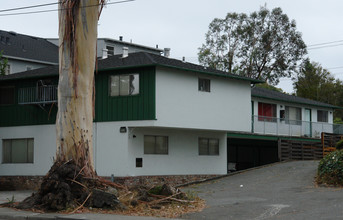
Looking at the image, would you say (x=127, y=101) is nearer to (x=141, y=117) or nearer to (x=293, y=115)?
(x=141, y=117)

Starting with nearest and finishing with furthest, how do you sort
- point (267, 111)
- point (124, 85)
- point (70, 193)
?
point (70, 193) < point (124, 85) < point (267, 111)

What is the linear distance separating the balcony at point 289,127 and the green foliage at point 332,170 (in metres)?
11.6

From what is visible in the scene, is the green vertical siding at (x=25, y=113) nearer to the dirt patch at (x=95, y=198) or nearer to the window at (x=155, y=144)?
the window at (x=155, y=144)

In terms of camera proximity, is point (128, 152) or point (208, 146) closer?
point (128, 152)

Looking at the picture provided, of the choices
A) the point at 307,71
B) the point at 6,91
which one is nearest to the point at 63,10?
the point at 6,91

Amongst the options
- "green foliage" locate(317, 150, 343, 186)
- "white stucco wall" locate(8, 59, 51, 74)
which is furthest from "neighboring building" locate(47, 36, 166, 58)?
"green foliage" locate(317, 150, 343, 186)

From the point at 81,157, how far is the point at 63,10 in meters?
4.46

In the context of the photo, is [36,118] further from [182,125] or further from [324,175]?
[324,175]

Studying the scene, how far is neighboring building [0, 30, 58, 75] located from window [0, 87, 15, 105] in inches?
499

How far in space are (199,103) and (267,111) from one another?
11.0 m

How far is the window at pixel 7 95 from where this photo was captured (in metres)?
28.6

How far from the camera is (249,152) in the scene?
38906 mm

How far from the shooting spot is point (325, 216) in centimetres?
1273

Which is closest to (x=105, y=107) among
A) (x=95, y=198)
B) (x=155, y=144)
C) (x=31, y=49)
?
(x=155, y=144)
